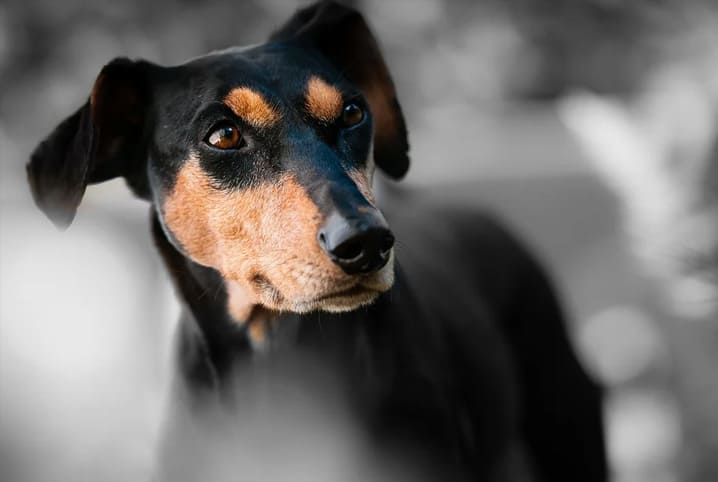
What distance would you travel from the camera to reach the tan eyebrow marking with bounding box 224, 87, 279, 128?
6.93 feet

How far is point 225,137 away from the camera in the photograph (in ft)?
7.07

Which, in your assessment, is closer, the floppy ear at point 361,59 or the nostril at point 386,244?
the nostril at point 386,244

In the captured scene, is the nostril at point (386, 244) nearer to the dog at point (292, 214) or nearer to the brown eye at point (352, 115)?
the dog at point (292, 214)

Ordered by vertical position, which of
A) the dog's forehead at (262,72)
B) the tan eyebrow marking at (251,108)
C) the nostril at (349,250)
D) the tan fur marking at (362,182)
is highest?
the dog's forehead at (262,72)

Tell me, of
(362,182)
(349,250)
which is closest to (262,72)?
(362,182)

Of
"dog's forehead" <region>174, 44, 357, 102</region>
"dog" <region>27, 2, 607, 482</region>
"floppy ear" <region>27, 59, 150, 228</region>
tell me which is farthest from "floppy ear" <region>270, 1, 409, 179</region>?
"floppy ear" <region>27, 59, 150, 228</region>

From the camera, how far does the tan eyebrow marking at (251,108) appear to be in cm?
211

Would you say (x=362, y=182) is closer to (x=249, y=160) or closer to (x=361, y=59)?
(x=249, y=160)

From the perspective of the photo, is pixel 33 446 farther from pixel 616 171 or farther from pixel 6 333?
pixel 616 171

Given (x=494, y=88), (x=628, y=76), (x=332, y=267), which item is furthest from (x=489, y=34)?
(x=332, y=267)

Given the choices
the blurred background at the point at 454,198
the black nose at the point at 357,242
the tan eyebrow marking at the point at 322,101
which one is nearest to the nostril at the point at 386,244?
the black nose at the point at 357,242

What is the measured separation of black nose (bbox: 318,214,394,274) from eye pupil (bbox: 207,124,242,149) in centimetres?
35

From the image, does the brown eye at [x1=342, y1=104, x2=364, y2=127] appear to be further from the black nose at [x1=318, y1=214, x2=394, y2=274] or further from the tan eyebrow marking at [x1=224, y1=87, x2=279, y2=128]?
the black nose at [x1=318, y1=214, x2=394, y2=274]

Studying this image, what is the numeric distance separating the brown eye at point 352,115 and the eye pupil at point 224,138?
0.78 ft
